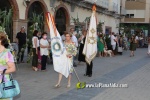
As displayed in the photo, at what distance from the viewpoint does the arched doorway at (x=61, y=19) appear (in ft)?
78.4

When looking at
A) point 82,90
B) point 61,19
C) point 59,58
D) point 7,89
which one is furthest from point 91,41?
point 61,19

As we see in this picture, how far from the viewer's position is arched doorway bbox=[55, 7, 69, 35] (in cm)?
2391

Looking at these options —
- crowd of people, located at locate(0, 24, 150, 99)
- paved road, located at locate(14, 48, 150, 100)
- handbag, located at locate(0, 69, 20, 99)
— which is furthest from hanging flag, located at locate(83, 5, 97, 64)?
handbag, located at locate(0, 69, 20, 99)

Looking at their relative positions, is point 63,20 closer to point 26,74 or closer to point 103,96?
point 26,74

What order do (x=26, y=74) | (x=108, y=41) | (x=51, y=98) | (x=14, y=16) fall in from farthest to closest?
(x=108, y=41), (x=14, y=16), (x=26, y=74), (x=51, y=98)

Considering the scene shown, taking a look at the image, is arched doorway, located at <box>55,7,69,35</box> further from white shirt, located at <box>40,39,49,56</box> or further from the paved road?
the paved road

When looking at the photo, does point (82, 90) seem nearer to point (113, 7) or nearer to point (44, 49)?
point (44, 49)

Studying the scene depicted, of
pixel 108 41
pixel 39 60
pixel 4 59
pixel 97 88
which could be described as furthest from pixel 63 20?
pixel 4 59

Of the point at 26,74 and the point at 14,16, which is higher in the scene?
the point at 14,16

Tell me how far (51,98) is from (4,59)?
9.85 ft

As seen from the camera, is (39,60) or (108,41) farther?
(108,41)

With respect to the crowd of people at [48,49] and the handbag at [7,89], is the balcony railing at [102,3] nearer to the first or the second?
the crowd of people at [48,49]

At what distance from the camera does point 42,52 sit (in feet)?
40.1

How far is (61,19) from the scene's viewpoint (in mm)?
24531
